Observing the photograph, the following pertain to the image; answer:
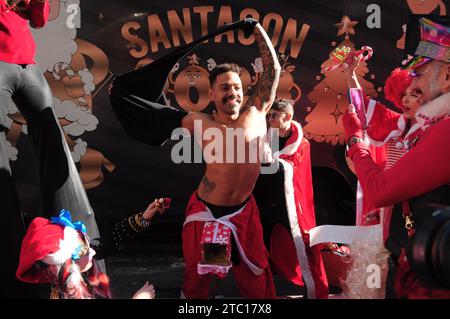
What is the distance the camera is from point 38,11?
3.04 m

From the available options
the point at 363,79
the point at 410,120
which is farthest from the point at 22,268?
the point at 363,79

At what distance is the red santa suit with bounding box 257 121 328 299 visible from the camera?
3285mm

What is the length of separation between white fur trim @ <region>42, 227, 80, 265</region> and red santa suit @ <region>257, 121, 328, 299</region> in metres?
1.33

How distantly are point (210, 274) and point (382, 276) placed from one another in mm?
1028

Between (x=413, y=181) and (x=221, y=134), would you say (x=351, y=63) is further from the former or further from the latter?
(x=413, y=181)

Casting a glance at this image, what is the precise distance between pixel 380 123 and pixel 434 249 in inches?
69.9

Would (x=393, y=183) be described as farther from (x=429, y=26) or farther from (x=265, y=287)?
(x=265, y=287)

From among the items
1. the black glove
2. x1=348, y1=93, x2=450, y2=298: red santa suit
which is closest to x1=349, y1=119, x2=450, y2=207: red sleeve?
x1=348, y1=93, x2=450, y2=298: red santa suit

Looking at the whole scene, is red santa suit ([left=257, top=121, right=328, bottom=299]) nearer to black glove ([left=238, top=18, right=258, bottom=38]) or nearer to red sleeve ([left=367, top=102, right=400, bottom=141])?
red sleeve ([left=367, top=102, right=400, bottom=141])

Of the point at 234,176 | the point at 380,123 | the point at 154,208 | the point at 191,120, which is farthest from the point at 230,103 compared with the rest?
the point at 380,123

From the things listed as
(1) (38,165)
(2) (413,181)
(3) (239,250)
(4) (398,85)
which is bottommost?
(3) (239,250)

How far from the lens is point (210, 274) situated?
300 cm

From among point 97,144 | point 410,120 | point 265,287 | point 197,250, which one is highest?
point 410,120

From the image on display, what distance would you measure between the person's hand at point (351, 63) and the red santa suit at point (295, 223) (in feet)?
1.68
